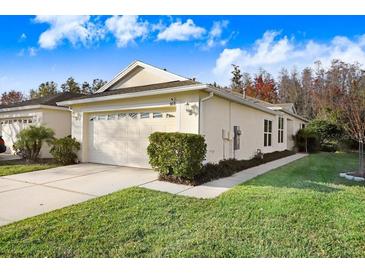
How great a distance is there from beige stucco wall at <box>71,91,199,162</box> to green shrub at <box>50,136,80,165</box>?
1.28 feet

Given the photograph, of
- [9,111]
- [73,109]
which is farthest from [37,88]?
[73,109]

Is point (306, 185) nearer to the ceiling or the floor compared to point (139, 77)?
nearer to the floor

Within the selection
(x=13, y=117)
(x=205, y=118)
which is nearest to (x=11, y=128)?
(x=13, y=117)

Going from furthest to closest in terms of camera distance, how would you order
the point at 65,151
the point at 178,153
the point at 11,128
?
1. the point at 11,128
2. the point at 65,151
3. the point at 178,153

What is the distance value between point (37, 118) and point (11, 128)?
11.2 ft

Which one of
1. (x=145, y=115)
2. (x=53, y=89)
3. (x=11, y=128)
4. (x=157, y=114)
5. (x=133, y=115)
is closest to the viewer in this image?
(x=157, y=114)

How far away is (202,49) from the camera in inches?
476

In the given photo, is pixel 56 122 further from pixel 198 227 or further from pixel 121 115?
pixel 198 227

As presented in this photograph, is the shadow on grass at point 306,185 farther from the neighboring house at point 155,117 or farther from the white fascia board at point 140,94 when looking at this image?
the white fascia board at point 140,94

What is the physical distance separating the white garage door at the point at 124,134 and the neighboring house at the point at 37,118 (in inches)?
158

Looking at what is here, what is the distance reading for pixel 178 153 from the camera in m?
7.50

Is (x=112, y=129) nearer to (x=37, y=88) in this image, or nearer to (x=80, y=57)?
(x=80, y=57)

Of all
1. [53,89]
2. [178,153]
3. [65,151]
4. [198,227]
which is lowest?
[198,227]
